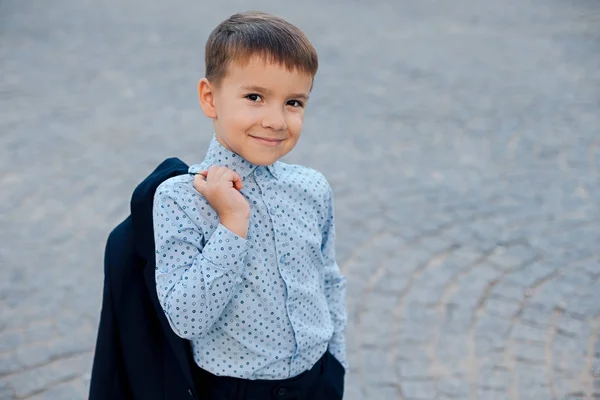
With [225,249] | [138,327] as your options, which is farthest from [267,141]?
[138,327]

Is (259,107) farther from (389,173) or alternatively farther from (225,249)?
(389,173)

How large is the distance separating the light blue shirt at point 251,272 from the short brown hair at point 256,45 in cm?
26

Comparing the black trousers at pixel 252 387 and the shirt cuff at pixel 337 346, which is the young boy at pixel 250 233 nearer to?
the black trousers at pixel 252 387

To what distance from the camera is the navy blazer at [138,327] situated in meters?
2.10

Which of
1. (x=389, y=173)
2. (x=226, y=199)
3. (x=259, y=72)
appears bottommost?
(x=389, y=173)

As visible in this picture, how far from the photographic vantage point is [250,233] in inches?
82.8

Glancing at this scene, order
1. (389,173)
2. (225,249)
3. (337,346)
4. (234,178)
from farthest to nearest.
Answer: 1. (389,173)
2. (337,346)
3. (234,178)
4. (225,249)

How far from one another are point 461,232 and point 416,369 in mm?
1377

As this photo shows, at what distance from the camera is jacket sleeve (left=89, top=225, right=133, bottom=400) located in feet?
7.02

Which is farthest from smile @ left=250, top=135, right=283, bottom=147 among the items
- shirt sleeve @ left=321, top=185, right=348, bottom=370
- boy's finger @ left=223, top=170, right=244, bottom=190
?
shirt sleeve @ left=321, top=185, right=348, bottom=370

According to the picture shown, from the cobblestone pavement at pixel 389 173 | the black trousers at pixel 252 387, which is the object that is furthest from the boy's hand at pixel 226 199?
the cobblestone pavement at pixel 389 173

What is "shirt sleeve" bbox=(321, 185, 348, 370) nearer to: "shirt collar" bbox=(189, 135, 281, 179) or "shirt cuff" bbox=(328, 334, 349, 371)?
"shirt cuff" bbox=(328, 334, 349, 371)

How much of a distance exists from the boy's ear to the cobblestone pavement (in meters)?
2.16

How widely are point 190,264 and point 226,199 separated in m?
0.19
